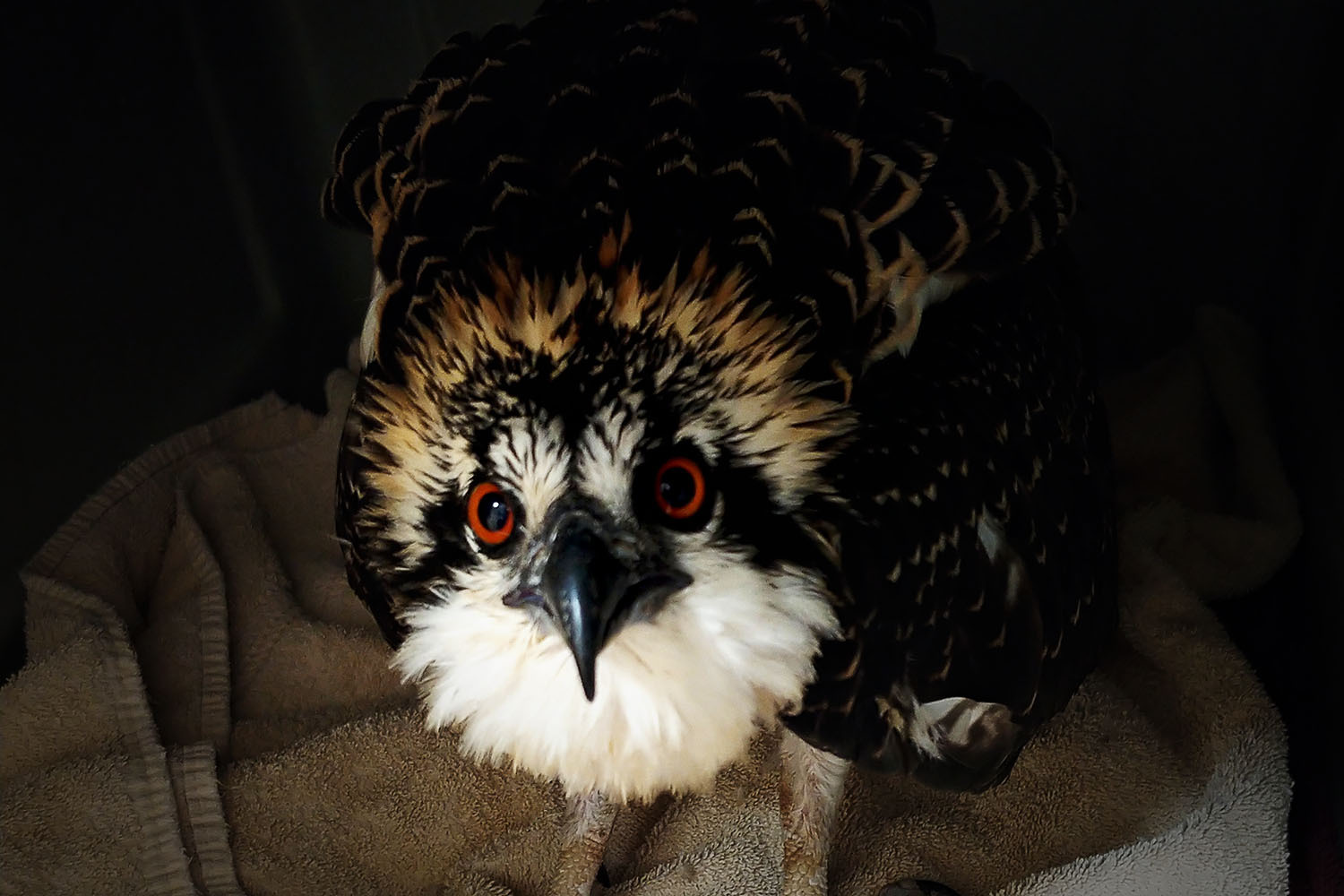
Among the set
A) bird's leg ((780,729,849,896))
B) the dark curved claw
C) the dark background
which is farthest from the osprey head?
the dark background

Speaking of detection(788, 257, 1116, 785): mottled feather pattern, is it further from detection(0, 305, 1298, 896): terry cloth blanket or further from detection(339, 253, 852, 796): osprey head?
detection(0, 305, 1298, 896): terry cloth blanket

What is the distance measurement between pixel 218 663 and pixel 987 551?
3.66 feet

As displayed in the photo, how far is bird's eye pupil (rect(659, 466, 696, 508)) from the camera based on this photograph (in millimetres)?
996

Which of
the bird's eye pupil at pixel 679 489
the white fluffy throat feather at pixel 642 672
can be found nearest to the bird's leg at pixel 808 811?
the white fluffy throat feather at pixel 642 672

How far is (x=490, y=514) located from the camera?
102 cm

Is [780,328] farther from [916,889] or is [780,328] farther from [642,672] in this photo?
[916,889]

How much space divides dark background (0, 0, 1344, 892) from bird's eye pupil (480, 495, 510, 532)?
3.37ft

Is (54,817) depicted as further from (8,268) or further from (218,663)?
(8,268)

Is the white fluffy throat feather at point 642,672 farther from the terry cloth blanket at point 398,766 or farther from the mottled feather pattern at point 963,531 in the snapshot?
the terry cloth blanket at point 398,766

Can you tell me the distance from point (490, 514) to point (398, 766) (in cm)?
76

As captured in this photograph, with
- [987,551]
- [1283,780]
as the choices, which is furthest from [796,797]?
[1283,780]

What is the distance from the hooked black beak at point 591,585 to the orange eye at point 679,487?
0.04 m

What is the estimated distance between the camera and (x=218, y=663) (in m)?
1.71

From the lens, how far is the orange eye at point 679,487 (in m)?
1.00
